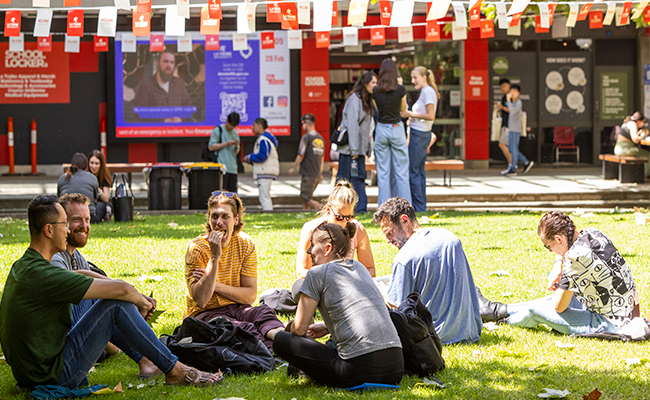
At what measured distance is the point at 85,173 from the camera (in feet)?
37.8

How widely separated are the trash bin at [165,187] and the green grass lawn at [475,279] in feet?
4.76

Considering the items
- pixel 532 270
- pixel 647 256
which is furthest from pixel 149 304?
pixel 647 256

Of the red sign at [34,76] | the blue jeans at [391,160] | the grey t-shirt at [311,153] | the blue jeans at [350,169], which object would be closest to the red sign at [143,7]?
the grey t-shirt at [311,153]

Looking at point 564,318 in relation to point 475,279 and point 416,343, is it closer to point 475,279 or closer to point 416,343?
point 416,343

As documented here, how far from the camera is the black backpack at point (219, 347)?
4703 mm

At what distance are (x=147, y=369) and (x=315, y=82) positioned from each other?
17625 mm

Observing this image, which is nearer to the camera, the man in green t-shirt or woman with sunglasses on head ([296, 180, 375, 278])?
the man in green t-shirt

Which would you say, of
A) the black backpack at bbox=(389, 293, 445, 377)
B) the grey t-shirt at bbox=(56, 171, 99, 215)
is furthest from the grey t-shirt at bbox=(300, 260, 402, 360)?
the grey t-shirt at bbox=(56, 171, 99, 215)

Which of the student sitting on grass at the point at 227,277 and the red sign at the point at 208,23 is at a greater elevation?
the red sign at the point at 208,23

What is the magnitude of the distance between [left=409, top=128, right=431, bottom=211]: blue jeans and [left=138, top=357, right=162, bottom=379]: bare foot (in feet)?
27.5

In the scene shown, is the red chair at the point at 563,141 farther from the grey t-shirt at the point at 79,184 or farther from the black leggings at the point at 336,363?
the black leggings at the point at 336,363

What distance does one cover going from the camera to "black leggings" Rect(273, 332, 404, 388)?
421 centimetres

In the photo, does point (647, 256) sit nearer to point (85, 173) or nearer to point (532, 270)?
point (532, 270)

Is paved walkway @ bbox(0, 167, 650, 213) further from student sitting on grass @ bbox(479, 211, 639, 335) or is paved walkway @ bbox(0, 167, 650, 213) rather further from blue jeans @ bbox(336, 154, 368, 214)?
student sitting on grass @ bbox(479, 211, 639, 335)
